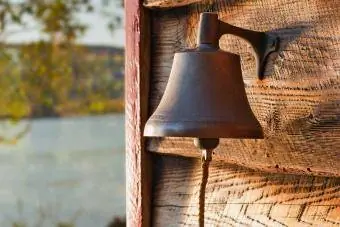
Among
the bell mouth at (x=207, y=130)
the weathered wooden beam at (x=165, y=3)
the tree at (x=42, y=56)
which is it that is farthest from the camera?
the tree at (x=42, y=56)

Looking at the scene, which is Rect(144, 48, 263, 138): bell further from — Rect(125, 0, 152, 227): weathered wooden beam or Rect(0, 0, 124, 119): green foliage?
Rect(0, 0, 124, 119): green foliage

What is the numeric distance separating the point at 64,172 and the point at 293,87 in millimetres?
4118

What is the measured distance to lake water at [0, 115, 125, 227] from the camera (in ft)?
15.5

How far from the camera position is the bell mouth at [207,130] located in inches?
42.1

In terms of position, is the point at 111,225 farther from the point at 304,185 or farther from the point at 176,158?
the point at 304,185

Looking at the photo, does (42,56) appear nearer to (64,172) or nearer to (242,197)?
(64,172)

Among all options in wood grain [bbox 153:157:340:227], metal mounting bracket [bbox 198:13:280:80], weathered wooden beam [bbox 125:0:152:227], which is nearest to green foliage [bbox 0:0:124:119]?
weathered wooden beam [bbox 125:0:152:227]

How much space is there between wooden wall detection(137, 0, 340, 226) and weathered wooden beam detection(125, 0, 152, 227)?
0.10 metres

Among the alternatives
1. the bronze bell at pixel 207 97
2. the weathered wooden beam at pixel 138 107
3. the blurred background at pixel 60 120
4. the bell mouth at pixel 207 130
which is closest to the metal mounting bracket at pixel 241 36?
the bronze bell at pixel 207 97

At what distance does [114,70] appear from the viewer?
4672mm

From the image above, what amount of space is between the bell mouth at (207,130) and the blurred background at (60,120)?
2.93m

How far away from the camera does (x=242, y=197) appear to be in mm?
1289

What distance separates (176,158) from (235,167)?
0.20 meters

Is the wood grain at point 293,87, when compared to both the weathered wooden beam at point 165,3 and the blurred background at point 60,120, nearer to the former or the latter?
the weathered wooden beam at point 165,3
